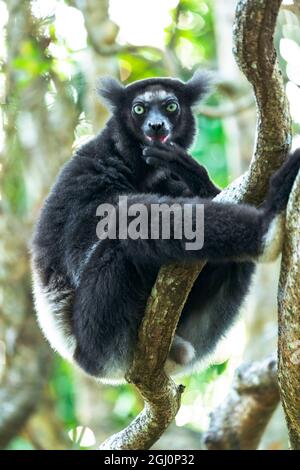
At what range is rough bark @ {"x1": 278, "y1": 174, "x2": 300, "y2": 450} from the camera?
369cm

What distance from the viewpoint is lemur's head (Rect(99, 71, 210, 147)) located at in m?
5.52

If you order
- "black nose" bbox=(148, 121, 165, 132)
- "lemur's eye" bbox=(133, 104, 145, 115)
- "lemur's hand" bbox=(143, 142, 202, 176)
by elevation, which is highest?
"lemur's eye" bbox=(133, 104, 145, 115)

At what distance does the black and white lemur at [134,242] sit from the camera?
404 centimetres

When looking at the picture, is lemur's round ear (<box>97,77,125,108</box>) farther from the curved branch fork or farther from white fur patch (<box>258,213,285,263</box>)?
white fur patch (<box>258,213,285,263</box>)

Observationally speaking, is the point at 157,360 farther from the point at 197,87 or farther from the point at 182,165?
the point at 197,87

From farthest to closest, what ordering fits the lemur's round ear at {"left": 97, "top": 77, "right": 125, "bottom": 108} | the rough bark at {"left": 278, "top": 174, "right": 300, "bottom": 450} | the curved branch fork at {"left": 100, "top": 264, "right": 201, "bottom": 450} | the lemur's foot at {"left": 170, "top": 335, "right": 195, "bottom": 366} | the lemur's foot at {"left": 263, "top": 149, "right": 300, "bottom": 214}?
the lemur's round ear at {"left": 97, "top": 77, "right": 125, "bottom": 108} < the lemur's foot at {"left": 170, "top": 335, "right": 195, "bottom": 366} < the curved branch fork at {"left": 100, "top": 264, "right": 201, "bottom": 450} < the lemur's foot at {"left": 263, "top": 149, "right": 300, "bottom": 214} < the rough bark at {"left": 278, "top": 174, "right": 300, "bottom": 450}

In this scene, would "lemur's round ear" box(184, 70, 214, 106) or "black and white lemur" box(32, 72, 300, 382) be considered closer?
"black and white lemur" box(32, 72, 300, 382)

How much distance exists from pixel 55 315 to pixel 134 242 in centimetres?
115

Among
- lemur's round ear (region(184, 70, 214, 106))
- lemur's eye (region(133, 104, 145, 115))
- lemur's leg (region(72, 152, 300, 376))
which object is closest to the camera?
lemur's leg (region(72, 152, 300, 376))

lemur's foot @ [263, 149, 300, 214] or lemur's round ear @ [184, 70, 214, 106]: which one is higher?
lemur's round ear @ [184, 70, 214, 106]

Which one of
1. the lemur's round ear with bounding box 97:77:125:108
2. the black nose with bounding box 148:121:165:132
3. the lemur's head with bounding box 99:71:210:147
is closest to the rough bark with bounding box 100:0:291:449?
the black nose with bounding box 148:121:165:132

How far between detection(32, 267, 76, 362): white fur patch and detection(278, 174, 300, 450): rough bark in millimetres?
1762

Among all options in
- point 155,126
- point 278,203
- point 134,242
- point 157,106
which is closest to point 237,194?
point 278,203
